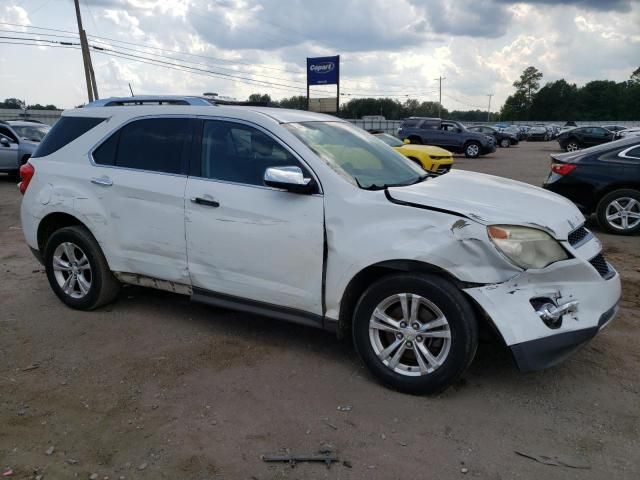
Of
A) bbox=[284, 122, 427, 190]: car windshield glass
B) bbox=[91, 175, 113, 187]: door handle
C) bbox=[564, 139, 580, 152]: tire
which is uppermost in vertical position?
bbox=[284, 122, 427, 190]: car windshield glass

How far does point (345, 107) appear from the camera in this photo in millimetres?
95625

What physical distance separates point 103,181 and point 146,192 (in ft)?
1.65

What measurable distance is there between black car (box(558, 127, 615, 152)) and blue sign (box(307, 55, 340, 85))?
14.0m

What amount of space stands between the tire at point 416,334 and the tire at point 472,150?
24.8 meters

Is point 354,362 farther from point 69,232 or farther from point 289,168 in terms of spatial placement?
point 69,232

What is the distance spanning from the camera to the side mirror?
11.3 ft

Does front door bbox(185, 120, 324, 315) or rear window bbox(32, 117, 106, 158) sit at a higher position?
rear window bbox(32, 117, 106, 158)

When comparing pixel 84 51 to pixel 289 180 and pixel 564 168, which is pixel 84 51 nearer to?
pixel 564 168

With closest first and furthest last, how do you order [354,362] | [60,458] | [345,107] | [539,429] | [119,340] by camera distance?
[60,458] → [539,429] → [354,362] → [119,340] → [345,107]

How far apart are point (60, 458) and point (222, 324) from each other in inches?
74.5

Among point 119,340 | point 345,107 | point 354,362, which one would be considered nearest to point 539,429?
point 354,362

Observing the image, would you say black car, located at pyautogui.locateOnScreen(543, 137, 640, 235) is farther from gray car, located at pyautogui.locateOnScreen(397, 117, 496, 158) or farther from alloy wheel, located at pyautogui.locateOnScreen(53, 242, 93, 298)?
gray car, located at pyautogui.locateOnScreen(397, 117, 496, 158)

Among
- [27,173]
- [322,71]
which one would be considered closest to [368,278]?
[27,173]

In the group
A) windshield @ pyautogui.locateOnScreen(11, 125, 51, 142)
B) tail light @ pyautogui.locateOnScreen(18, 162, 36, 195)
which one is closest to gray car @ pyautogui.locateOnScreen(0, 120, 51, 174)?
windshield @ pyautogui.locateOnScreen(11, 125, 51, 142)
